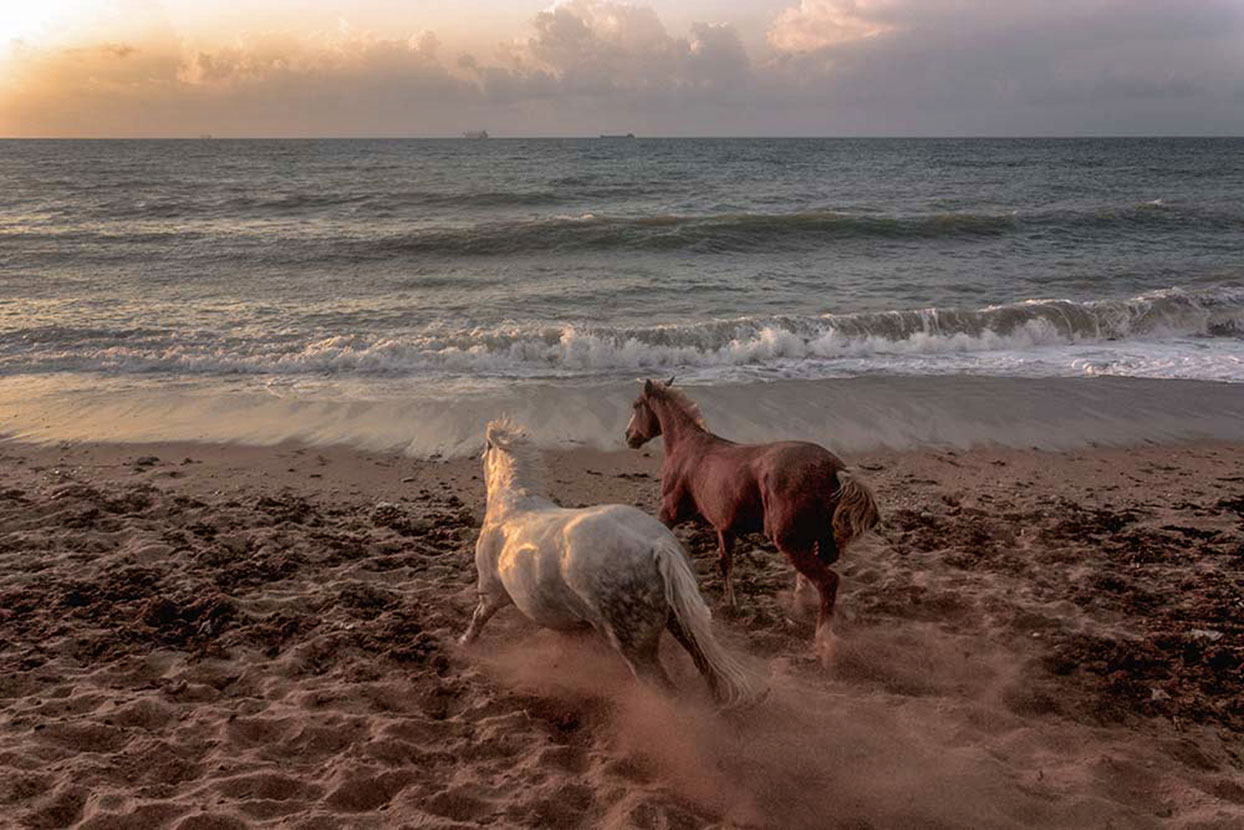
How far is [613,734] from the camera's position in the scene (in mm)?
4102

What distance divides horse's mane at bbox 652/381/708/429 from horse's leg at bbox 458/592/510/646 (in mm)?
2141

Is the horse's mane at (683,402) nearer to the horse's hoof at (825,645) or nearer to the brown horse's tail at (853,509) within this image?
the brown horse's tail at (853,509)

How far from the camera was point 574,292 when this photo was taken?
57.1 feet

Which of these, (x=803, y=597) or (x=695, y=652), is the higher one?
(x=695, y=652)

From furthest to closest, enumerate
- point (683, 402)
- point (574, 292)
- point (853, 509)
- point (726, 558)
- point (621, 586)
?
point (574, 292), point (683, 402), point (726, 558), point (853, 509), point (621, 586)

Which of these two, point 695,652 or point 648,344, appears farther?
point 648,344

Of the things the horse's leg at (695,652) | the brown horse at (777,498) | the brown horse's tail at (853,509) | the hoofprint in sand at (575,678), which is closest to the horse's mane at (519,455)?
the hoofprint in sand at (575,678)

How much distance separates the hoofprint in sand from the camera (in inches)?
141

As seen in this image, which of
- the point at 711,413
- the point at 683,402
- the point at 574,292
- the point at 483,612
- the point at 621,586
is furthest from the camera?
the point at 574,292

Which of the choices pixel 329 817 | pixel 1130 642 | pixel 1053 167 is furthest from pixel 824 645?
pixel 1053 167

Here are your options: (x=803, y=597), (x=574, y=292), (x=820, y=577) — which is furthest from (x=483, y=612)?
(x=574, y=292)

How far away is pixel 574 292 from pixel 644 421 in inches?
438

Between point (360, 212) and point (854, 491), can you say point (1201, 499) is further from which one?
point (360, 212)

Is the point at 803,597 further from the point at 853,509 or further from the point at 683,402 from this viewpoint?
the point at 683,402
